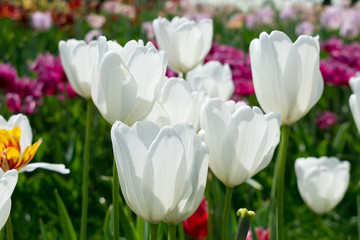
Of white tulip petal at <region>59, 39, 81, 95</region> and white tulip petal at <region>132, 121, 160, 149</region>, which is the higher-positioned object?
white tulip petal at <region>132, 121, 160, 149</region>

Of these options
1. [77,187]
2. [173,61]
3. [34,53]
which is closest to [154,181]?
[173,61]

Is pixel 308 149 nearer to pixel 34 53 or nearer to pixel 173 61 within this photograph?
pixel 173 61

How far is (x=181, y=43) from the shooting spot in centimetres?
152

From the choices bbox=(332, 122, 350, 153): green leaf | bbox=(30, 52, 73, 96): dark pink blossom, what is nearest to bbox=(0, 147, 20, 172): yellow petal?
bbox=(30, 52, 73, 96): dark pink blossom

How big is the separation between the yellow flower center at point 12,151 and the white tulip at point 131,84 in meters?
0.13

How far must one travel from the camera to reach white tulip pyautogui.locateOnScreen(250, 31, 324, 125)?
0.93 m

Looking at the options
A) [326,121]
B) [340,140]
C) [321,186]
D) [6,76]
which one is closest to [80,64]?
[321,186]

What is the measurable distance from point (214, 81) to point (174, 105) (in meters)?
0.57

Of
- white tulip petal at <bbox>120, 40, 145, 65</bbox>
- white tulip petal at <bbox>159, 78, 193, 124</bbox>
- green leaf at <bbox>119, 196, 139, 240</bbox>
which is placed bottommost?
green leaf at <bbox>119, 196, 139, 240</bbox>

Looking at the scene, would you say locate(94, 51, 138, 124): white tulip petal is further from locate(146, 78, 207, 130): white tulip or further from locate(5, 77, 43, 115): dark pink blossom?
locate(5, 77, 43, 115): dark pink blossom

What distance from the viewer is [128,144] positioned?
2.31 ft

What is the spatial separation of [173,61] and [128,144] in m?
0.82

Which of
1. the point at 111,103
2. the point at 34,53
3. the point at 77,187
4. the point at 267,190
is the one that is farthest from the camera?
the point at 34,53

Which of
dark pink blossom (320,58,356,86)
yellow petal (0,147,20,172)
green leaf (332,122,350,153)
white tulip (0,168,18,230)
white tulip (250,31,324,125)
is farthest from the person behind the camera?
dark pink blossom (320,58,356,86)
